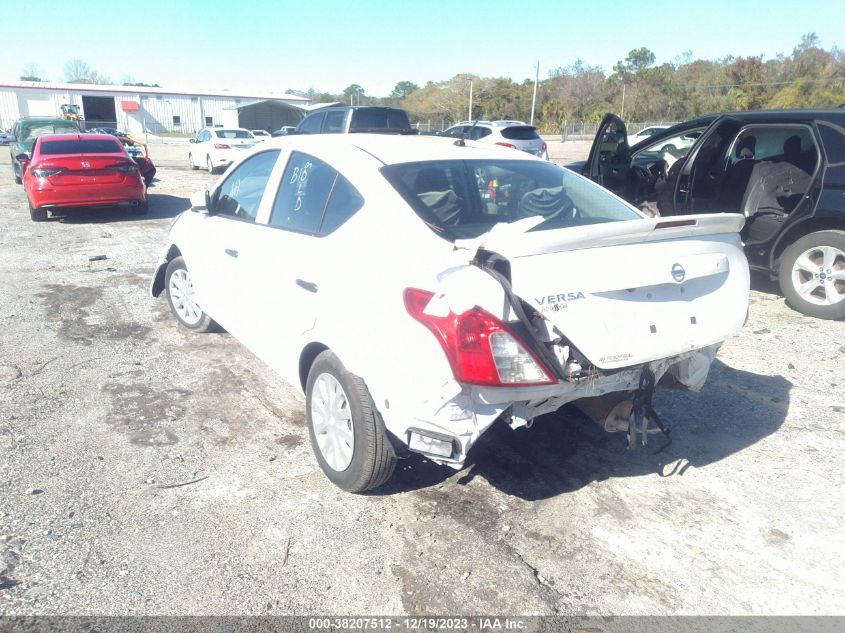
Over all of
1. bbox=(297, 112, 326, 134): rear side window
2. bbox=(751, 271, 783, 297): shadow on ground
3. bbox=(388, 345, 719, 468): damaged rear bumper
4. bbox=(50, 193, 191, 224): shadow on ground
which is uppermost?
bbox=(297, 112, 326, 134): rear side window

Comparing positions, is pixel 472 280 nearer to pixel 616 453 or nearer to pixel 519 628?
pixel 519 628

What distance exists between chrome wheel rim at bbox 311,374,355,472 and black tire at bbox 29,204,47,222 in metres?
10.8

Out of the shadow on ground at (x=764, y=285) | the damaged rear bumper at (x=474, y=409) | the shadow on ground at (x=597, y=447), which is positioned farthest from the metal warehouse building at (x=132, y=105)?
the damaged rear bumper at (x=474, y=409)

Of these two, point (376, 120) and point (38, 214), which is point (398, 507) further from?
point (376, 120)

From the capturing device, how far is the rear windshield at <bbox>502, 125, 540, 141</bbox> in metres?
20.1

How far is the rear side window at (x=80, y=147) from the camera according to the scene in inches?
474

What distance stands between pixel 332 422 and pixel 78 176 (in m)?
10.4

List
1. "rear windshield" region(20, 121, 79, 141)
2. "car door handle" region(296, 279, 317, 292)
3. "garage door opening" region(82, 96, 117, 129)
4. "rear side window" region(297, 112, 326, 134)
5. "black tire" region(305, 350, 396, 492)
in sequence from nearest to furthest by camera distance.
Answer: "black tire" region(305, 350, 396, 492) → "car door handle" region(296, 279, 317, 292) → "rear side window" region(297, 112, 326, 134) → "rear windshield" region(20, 121, 79, 141) → "garage door opening" region(82, 96, 117, 129)

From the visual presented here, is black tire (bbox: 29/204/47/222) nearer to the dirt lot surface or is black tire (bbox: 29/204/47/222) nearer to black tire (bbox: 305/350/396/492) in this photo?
the dirt lot surface

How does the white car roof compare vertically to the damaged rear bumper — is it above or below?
above

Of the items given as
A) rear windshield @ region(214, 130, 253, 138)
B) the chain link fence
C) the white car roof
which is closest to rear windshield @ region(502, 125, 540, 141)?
rear windshield @ region(214, 130, 253, 138)

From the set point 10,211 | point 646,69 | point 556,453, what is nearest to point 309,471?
point 556,453

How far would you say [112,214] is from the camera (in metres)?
13.3

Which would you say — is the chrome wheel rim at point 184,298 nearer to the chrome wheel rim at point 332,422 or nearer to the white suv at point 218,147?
the chrome wheel rim at point 332,422
